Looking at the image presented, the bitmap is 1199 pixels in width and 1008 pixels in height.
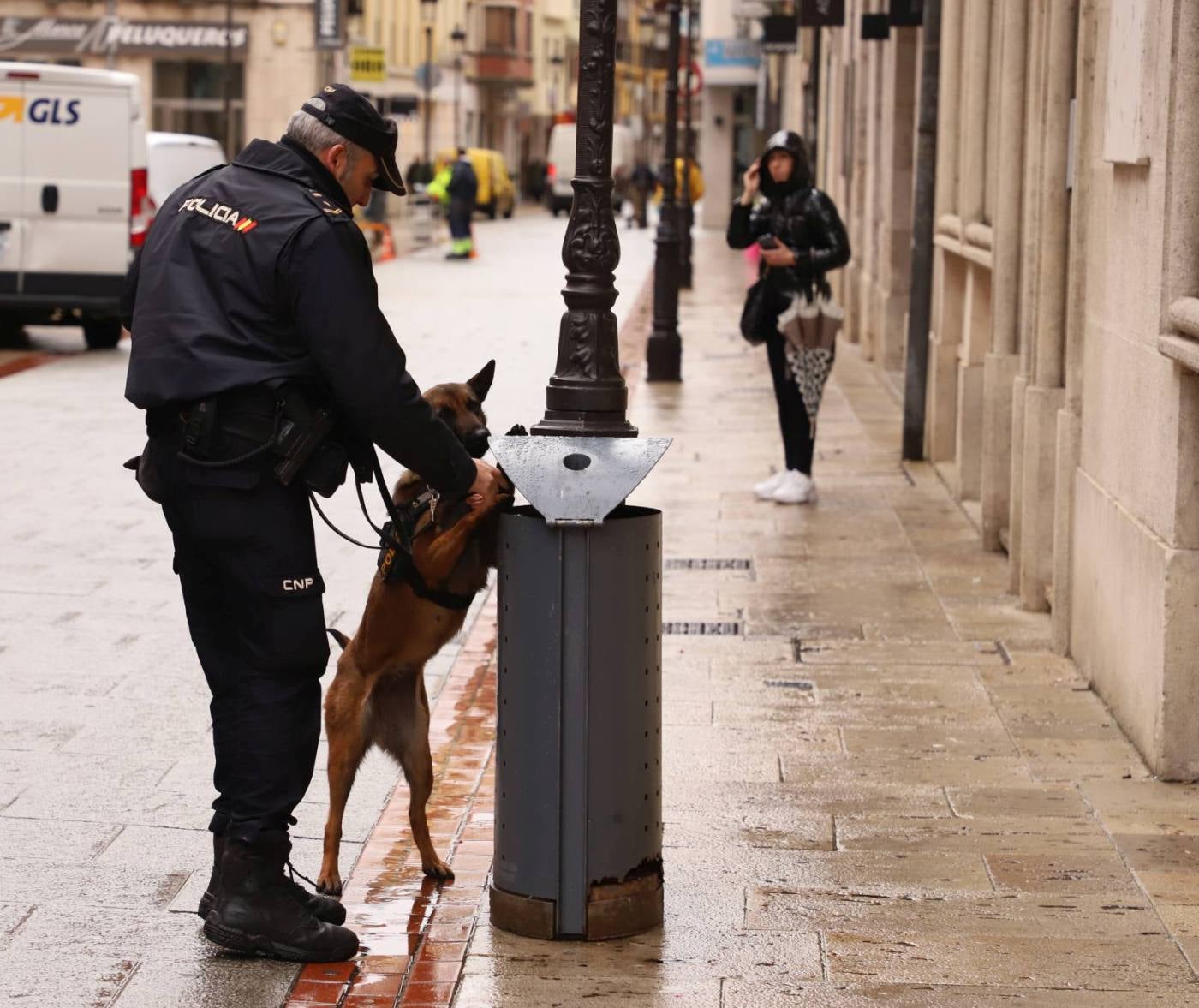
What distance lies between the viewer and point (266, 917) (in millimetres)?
4984

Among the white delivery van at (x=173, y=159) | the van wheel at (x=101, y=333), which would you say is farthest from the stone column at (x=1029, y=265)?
the white delivery van at (x=173, y=159)

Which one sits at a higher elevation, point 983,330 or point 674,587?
point 983,330

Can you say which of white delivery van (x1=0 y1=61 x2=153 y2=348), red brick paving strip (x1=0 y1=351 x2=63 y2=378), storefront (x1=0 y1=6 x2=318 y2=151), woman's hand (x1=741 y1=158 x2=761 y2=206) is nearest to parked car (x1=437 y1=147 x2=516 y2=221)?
storefront (x1=0 y1=6 x2=318 y2=151)

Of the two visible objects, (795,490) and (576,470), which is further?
(795,490)

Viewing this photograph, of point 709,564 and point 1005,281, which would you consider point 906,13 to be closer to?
point 1005,281

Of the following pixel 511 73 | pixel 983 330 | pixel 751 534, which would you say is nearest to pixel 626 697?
pixel 751 534

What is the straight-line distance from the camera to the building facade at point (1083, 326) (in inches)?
257

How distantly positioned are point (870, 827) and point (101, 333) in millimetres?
15940

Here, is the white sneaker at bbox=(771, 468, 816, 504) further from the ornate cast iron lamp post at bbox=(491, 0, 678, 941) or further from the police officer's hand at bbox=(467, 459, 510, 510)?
the police officer's hand at bbox=(467, 459, 510, 510)

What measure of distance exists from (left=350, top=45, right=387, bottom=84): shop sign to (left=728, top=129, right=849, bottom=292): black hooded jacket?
41.8 metres

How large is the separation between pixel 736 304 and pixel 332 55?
2829cm

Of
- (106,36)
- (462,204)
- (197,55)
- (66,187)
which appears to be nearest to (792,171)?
(66,187)

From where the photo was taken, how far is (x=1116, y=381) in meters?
7.46

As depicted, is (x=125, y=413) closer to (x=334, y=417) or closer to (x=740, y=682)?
(x=740, y=682)
